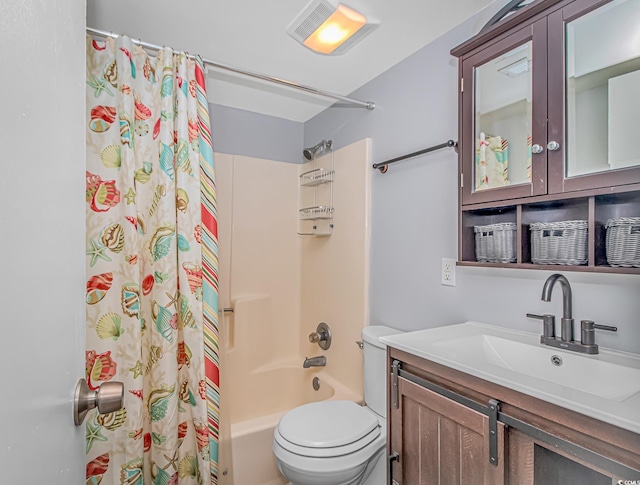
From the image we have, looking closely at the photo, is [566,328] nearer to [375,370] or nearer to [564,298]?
[564,298]

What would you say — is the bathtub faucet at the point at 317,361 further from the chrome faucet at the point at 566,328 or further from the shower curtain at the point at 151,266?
the chrome faucet at the point at 566,328

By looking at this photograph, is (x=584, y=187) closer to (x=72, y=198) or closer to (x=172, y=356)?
(x=72, y=198)

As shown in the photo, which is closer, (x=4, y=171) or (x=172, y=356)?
(x=4, y=171)

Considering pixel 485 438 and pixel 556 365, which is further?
pixel 556 365

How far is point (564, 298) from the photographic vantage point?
1.14 metres

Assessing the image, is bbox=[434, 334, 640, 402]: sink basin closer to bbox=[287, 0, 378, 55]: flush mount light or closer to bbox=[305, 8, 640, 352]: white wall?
bbox=[305, 8, 640, 352]: white wall

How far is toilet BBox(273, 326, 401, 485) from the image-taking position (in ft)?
4.60

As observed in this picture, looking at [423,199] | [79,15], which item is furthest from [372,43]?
[79,15]

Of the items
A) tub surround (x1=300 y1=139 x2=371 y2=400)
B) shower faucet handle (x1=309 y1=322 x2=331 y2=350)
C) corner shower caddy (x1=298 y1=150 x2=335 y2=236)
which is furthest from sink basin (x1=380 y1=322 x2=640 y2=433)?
corner shower caddy (x1=298 y1=150 x2=335 y2=236)

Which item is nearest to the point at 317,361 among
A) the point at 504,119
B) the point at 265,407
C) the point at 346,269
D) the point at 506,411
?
the point at 265,407

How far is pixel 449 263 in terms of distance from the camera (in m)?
1.61

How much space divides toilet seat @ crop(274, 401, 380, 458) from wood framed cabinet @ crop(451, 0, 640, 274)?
33.9 inches

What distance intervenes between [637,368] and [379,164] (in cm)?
139

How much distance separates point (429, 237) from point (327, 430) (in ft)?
3.28
